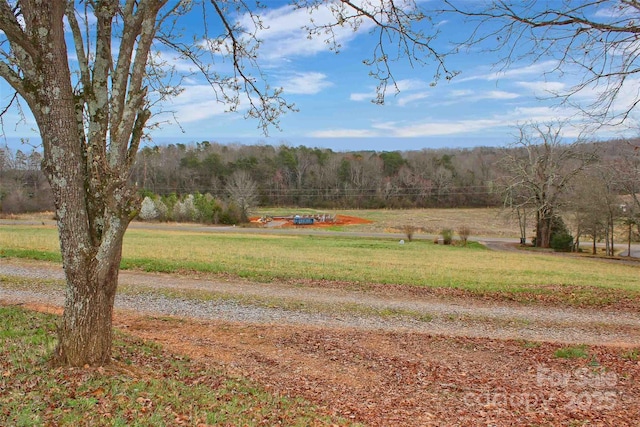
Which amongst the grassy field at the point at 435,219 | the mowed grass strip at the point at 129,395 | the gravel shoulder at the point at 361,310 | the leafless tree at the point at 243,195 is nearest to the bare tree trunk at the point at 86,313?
the mowed grass strip at the point at 129,395

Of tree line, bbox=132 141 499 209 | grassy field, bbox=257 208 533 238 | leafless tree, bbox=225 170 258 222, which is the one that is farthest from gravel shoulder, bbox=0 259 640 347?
tree line, bbox=132 141 499 209

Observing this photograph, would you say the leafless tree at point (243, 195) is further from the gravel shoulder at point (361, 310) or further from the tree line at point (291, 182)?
the gravel shoulder at point (361, 310)

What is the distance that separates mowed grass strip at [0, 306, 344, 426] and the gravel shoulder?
13.2 ft

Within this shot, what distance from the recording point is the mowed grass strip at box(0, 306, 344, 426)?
4012 mm

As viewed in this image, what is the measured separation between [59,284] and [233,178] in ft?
254

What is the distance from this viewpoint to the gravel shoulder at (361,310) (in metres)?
9.78

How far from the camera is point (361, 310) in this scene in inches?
437

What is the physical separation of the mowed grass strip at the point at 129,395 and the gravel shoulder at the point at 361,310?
402 cm

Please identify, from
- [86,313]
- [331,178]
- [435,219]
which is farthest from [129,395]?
[331,178]

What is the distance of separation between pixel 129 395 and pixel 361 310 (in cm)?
730

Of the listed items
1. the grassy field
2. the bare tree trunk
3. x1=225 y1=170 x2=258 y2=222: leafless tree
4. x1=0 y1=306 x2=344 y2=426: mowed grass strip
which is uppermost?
x1=225 y1=170 x2=258 y2=222: leafless tree

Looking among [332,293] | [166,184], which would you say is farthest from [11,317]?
[166,184]

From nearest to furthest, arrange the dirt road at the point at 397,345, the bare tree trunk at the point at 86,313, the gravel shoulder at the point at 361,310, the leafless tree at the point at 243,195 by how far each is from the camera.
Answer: the bare tree trunk at the point at 86,313 < the dirt road at the point at 397,345 < the gravel shoulder at the point at 361,310 < the leafless tree at the point at 243,195

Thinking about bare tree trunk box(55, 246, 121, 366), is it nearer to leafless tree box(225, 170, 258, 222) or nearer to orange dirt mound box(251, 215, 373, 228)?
orange dirt mound box(251, 215, 373, 228)
